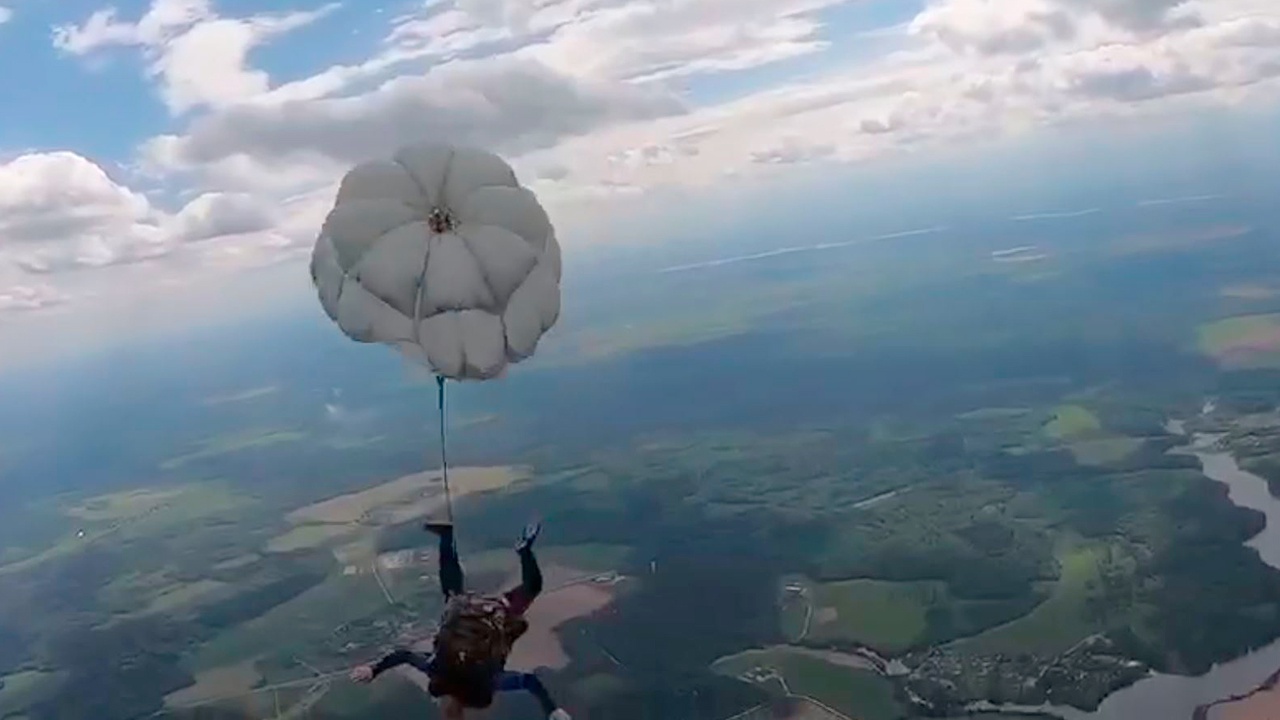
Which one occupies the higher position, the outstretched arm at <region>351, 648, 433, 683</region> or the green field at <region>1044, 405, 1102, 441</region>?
the outstretched arm at <region>351, 648, 433, 683</region>

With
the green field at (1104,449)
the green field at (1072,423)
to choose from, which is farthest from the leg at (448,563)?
the green field at (1072,423)

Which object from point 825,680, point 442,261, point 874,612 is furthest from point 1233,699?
point 442,261

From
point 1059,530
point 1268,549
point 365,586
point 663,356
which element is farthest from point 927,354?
point 365,586

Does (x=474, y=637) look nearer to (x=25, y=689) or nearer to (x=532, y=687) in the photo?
(x=532, y=687)

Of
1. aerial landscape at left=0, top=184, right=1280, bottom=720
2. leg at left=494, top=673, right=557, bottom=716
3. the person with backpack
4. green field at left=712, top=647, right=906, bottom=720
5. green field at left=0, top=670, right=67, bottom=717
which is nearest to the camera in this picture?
leg at left=494, top=673, right=557, bottom=716

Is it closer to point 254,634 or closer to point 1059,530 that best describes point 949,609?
point 1059,530

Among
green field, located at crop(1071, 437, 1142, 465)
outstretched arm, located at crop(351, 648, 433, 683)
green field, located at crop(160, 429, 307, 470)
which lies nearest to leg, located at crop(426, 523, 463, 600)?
outstretched arm, located at crop(351, 648, 433, 683)

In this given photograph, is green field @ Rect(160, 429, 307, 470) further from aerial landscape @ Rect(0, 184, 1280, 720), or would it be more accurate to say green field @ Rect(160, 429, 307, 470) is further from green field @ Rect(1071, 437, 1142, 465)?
green field @ Rect(1071, 437, 1142, 465)
